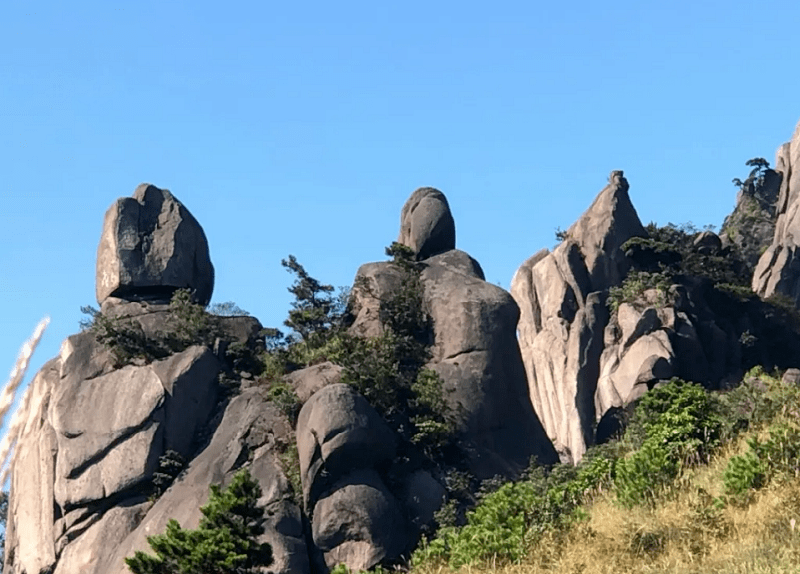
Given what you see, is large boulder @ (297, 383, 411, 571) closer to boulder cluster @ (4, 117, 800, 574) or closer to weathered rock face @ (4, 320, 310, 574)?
boulder cluster @ (4, 117, 800, 574)

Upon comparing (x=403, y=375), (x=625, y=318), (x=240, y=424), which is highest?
(x=625, y=318)

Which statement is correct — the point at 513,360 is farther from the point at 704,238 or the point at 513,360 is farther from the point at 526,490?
the point at 704,238

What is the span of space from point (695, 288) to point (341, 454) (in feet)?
98.1

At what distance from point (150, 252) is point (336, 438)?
39.5 ft

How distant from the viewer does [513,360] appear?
1590 inches

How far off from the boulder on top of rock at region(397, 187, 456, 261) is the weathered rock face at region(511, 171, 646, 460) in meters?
15.6

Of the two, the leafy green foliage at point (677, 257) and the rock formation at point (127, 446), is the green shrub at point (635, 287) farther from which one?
the rock formation at point (127, 446)

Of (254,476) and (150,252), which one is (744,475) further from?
(150,252)

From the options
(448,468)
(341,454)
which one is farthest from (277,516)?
(448,468)

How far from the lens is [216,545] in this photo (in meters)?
24.9

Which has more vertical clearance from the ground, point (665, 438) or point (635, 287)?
point (635, 287)

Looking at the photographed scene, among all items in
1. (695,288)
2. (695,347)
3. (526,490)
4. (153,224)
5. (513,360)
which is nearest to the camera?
(526,490)

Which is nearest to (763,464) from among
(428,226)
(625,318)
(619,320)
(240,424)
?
(240,424)

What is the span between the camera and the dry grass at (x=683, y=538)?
16625 mm
